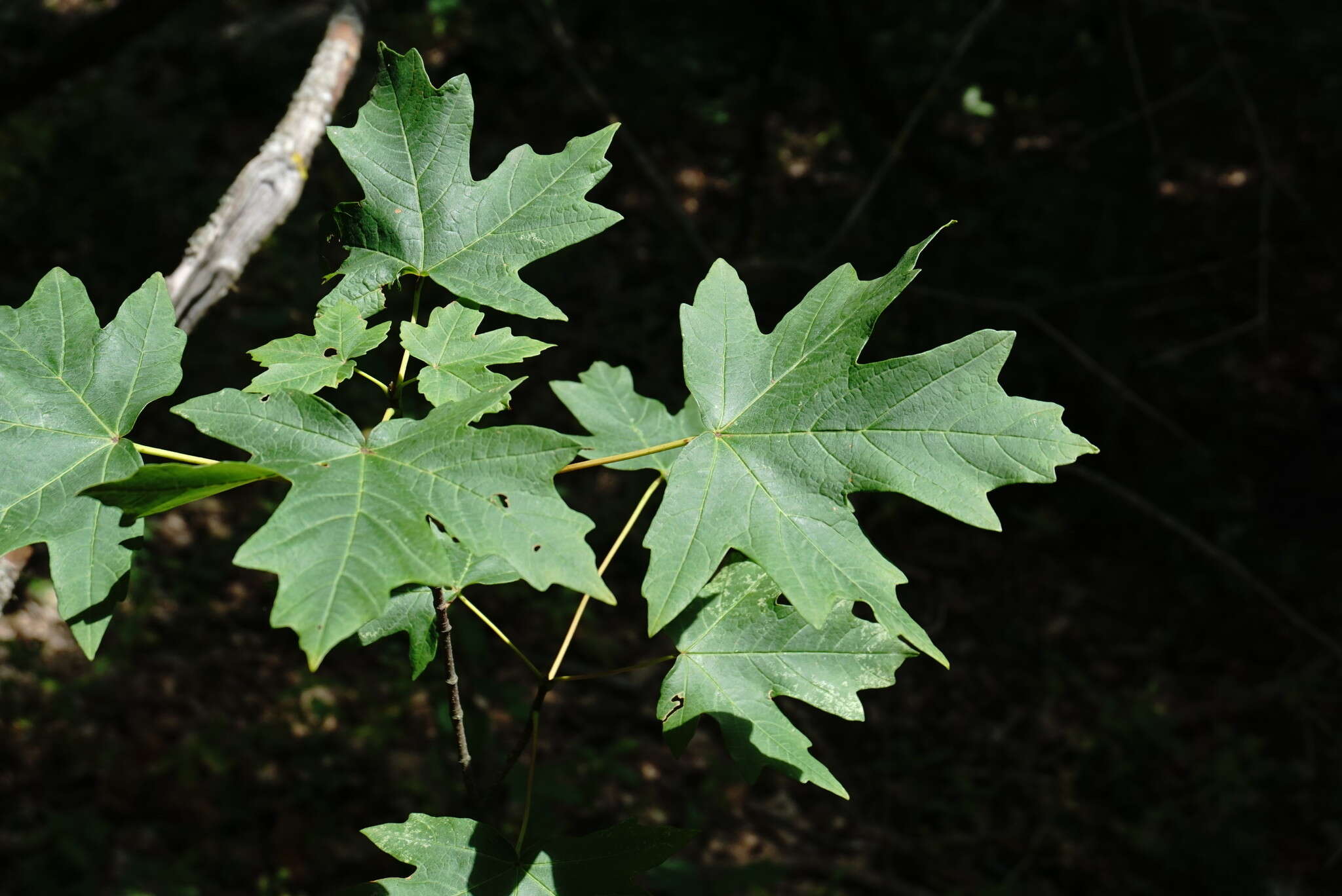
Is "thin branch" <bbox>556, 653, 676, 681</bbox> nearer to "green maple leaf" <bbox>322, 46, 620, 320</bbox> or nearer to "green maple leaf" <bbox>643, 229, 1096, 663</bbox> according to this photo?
"green maple leaf" <bbox>643, 229, 1096, 663</bbox>

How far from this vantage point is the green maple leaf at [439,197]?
1.53 m

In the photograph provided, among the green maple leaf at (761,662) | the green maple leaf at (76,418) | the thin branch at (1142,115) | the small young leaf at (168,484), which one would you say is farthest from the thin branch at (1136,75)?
the small young leaf at (168,484)

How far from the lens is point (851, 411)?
52.8 inches

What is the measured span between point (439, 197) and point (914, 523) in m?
4.48

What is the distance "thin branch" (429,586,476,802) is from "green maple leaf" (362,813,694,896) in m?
0.08

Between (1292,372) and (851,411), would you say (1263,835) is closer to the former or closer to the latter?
(1292,372)

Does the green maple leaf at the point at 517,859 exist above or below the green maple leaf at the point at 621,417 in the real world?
below

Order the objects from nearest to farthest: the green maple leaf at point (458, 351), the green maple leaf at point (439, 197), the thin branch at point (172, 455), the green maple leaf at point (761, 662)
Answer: the thin branch at point (172, 455) < the green maple leaf at point (458, 351) < the green maple leaf at point (761, 662) < the green maple leaf at point (439, 197)

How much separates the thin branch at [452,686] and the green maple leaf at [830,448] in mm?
327

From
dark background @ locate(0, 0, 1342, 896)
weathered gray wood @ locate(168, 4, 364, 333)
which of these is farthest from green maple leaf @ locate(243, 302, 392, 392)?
dark background @ locate(0, 0, 1342, 896)

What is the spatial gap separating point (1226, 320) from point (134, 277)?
21.6 ft

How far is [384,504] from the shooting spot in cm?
110

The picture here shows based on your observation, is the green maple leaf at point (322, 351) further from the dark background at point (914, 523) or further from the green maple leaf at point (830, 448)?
the dark background at point (914, 523)

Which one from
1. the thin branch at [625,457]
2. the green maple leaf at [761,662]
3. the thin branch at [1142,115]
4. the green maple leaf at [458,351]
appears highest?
the green maple leaf at [458,351]
